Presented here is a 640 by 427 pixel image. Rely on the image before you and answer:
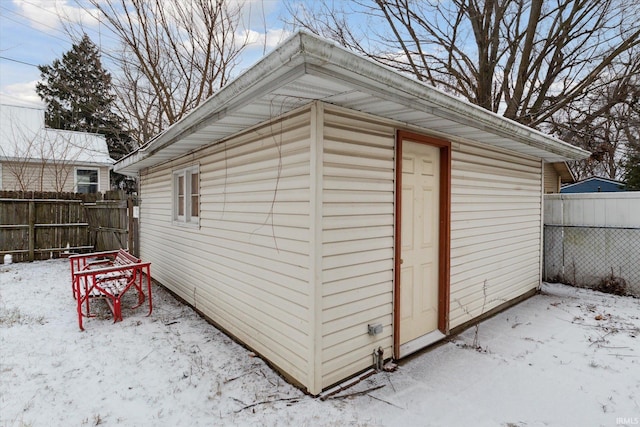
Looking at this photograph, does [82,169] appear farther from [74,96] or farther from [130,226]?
[74,96]

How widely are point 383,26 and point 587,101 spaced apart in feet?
20.7

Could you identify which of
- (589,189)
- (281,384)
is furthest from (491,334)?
(589,189)

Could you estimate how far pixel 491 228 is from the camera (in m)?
4.71

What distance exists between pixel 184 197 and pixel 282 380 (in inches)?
134

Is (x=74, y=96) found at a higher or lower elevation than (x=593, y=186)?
higher

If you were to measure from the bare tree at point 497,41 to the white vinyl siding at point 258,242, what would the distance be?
7086 millimetres

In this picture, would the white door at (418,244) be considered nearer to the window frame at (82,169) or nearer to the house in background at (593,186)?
the window frame at (82,169)

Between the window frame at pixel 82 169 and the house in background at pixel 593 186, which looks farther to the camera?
the house in background at pixel 593 186

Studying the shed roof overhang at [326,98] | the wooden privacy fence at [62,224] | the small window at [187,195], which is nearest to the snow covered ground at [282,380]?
the small window at [187,195]

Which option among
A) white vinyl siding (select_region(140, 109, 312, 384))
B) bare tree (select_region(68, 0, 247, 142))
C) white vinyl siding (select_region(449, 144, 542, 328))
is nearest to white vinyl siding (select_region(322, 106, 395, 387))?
white vinyl siding (select_region(140, 109, 312, 384))

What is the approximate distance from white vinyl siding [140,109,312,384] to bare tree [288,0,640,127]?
23.2 ft

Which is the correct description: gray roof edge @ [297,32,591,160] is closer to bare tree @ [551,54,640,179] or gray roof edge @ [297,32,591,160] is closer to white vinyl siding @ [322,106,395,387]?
white vinyl siding @ [322,106,395,387]

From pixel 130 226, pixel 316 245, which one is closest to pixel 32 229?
pixel 130 226

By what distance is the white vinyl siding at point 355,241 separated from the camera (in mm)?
2717
